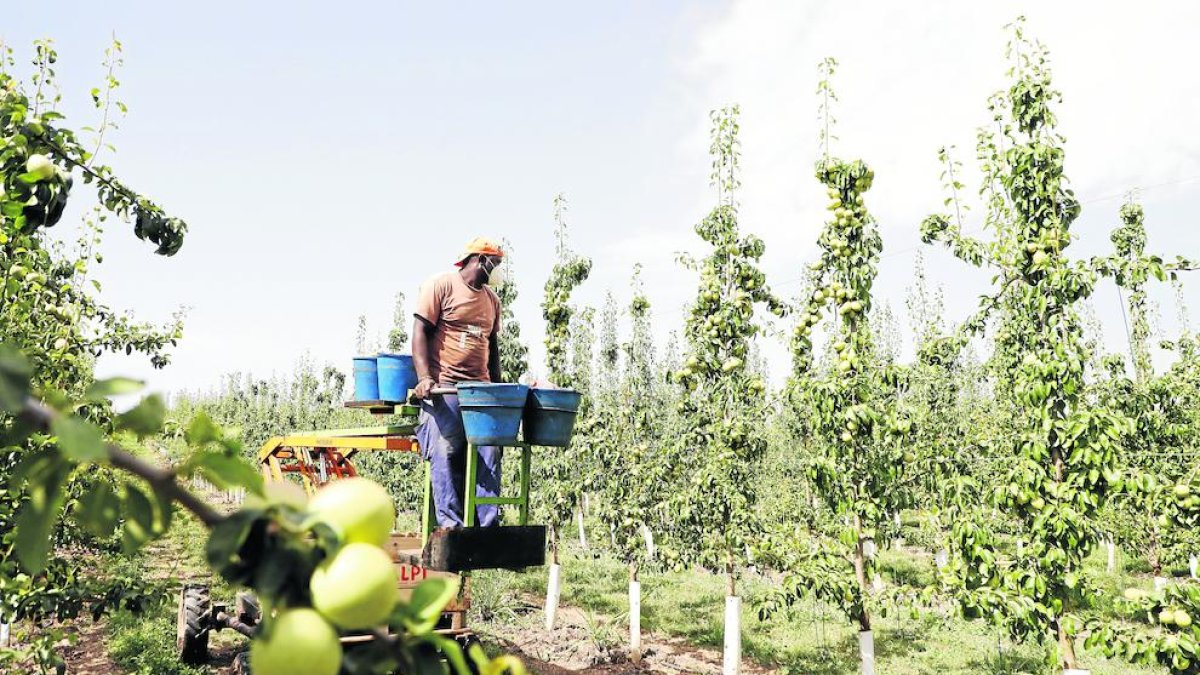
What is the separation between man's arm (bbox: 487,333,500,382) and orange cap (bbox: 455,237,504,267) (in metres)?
0.46

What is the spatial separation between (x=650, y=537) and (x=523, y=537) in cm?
951

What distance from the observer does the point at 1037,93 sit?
517cm

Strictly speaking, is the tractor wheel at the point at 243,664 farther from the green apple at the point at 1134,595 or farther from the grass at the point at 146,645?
the green apple at the point at 1134,595

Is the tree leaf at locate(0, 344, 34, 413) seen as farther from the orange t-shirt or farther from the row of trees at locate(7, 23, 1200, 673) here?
the orange t-shirt

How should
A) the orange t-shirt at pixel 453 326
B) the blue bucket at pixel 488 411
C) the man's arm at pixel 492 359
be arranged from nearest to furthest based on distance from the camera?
the blue bucket at pixel 488 411 → the orange t-shirt at pixel 453 326 → the man's arm at pixel 492 359

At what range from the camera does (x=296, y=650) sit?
0.44m

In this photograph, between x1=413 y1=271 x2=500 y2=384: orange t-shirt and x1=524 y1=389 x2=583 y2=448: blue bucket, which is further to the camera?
x1=413 y1=271 x2=500 y2=384: orange t-shirt

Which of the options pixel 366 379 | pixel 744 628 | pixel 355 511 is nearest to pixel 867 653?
pixel 366 379

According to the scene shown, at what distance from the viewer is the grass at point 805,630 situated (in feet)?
26.9

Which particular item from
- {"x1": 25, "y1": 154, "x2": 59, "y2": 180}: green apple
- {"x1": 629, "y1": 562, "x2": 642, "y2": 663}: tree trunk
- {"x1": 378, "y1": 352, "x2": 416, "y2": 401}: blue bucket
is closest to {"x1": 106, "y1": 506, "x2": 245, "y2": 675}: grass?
{"x1": 378, "y1": 352, "x2": 416, "y2": 401}: blue bucket

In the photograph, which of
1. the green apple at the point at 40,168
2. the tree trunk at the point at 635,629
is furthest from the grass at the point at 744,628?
the green apple at the point at 40,168

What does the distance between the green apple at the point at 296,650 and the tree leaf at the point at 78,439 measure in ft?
0.44

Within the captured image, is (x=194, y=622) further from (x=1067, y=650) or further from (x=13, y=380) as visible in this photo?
(x=13, y=380)

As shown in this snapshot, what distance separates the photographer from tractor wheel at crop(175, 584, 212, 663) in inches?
258
